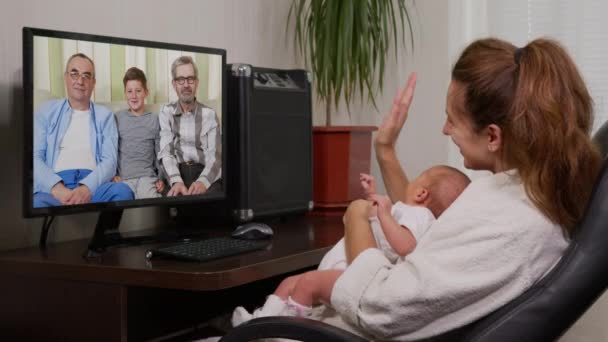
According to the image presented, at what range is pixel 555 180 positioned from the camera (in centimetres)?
123

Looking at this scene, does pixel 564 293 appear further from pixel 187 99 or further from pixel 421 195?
pixel 187 99

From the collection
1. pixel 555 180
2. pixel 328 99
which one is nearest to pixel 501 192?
pixel 555 180

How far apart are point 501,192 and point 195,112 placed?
116 centimetres

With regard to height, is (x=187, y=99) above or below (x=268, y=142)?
above

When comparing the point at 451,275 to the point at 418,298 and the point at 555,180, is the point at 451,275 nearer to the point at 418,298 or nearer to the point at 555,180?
the point at 418,298

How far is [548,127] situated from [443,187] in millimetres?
663

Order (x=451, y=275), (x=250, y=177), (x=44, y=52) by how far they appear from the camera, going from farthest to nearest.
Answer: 1. (x=250, y=177)
2. (x=44, y=52)
3. (x=451, y=275)

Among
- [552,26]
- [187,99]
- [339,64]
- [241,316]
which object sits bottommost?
[241,316]

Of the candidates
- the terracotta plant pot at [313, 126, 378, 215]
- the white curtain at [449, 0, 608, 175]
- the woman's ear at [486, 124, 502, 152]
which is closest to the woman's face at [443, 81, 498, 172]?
the woman's ear at [486, 124, 502, 152]

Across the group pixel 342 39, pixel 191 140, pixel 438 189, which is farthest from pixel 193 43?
pixel 438 189

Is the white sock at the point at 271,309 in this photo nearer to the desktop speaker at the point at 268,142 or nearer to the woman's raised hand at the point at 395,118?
the woman's raised hand at the point at 395,118

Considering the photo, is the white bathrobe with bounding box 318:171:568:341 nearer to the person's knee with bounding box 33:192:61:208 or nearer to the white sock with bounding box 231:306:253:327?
the white sock with bounding box 231:306:253:327

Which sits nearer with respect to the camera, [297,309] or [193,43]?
[297,309]

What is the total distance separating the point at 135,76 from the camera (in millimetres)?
2031
